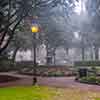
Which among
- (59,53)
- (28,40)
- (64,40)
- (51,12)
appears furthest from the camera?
(59,53)

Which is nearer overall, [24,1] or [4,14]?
[24,1]

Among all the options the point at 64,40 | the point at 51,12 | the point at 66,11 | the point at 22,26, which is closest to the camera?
the point at 66,11

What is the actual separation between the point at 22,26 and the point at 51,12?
417 cm

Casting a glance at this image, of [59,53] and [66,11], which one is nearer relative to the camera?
[66,11]

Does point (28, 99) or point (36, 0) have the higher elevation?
point (36, 0)

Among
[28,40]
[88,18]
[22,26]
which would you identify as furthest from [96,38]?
[22,26]

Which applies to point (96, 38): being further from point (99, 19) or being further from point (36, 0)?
point (36, 0)

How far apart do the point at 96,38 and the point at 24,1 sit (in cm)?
2569

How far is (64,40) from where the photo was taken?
47.7 m

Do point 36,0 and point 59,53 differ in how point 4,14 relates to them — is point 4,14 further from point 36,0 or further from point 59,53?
point 59,53

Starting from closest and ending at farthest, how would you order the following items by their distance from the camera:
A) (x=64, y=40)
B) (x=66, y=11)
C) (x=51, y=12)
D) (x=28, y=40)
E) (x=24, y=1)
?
(x=24, y=1), (x=66, y=11), (x=51, y=12), (x=28, y=40), (x=64, y=40)

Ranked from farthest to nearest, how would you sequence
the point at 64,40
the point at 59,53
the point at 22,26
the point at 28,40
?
the point at 59,53
the point at 64,40
the point at 28,40
the point at 22,26

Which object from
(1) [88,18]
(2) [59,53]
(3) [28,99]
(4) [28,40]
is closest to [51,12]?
(3) [28,99]

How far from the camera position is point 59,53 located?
65562 millimetres
